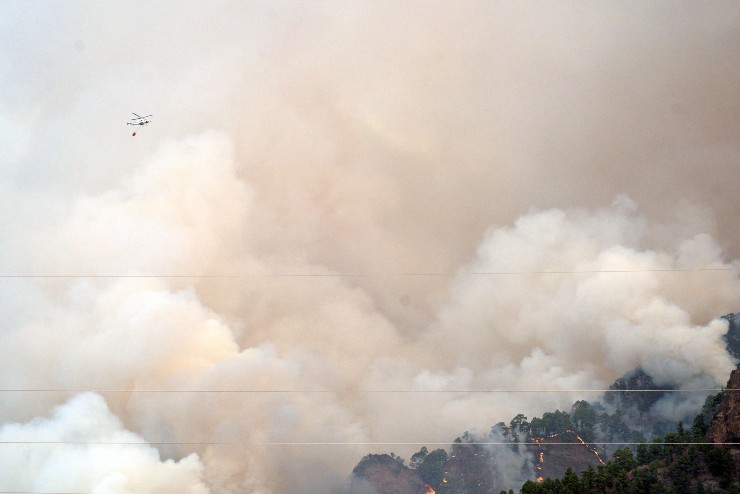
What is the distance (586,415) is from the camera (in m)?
135

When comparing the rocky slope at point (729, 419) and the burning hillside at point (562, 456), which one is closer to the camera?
the rocky slope at point (729, 419)

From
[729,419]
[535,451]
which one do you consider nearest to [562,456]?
[535,451]

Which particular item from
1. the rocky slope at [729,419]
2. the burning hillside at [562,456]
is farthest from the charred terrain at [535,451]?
the rocky slope at [729,419]

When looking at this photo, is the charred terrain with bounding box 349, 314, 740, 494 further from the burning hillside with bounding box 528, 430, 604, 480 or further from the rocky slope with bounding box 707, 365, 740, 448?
the rocky slope with bounding box 707, 365, 740, 448

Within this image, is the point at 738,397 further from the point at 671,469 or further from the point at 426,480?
the point at 426,480

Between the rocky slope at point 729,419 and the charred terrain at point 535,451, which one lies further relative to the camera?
the charred terrain at point 535,451

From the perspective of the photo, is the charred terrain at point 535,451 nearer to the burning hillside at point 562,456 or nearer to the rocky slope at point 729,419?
the burning hillside at point 562,456

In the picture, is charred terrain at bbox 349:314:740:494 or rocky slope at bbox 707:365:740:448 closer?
rocky slope at bbox 707:365:740:448

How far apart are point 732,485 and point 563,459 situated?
73.8 meters

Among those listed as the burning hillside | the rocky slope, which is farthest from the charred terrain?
the rocky slope

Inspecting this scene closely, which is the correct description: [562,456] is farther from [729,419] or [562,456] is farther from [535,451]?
[729,419]

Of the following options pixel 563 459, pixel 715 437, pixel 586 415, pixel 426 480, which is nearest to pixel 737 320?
pixel 586 415

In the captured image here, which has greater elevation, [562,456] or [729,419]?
[729,419]

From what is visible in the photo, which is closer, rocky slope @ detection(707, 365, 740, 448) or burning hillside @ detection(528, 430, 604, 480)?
rocky slope @ detection(707, 365, 740, 448)
